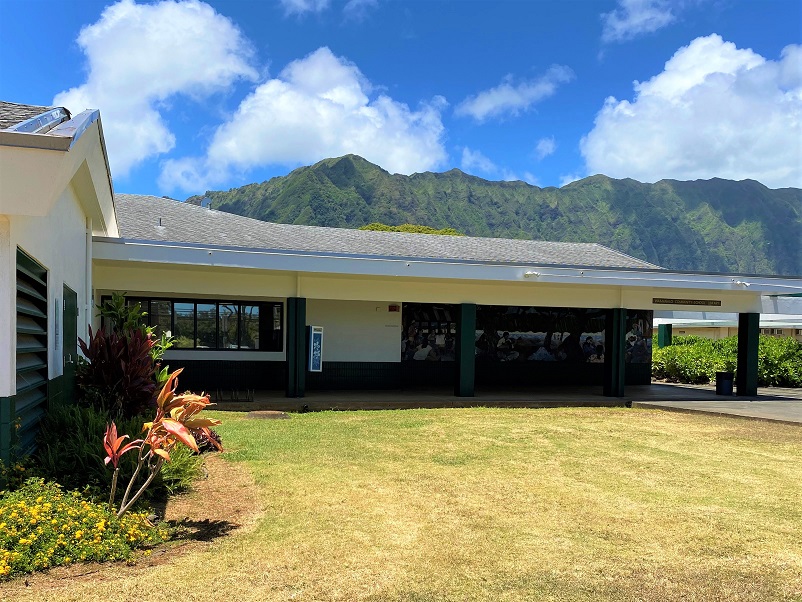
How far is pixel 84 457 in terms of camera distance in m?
7.04

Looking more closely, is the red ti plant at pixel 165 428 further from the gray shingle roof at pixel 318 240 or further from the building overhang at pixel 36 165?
the gray shingle roof at pixel 318 240

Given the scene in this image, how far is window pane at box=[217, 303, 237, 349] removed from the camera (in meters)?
18.8

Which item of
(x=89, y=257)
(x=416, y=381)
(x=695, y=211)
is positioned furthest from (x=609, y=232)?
(x=89, y=257)

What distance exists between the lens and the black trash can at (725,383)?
69.3ft

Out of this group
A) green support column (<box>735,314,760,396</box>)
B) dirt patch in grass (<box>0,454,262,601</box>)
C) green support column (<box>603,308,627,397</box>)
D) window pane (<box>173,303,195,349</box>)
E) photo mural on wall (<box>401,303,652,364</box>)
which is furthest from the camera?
photo mural on wall (<box>401,303,652,364</box>)

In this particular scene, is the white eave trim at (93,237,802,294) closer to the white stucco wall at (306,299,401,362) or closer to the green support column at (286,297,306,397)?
the green support column at (286,297,306,397)

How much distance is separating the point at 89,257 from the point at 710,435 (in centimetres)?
1189

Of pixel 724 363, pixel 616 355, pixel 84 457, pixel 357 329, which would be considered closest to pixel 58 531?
pixel 84 457

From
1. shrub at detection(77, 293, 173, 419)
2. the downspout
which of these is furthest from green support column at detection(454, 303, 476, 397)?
shrub at detection(77, 293, 173, 419)

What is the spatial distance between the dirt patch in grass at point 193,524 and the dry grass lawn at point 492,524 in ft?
0.14

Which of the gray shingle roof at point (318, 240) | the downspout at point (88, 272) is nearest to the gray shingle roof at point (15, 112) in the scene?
the downspout at point (88, 272)

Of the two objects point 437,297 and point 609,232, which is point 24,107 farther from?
point 609,232

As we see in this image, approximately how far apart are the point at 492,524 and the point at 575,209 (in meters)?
149

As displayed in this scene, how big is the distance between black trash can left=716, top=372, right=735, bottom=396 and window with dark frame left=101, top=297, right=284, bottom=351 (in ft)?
43.3
